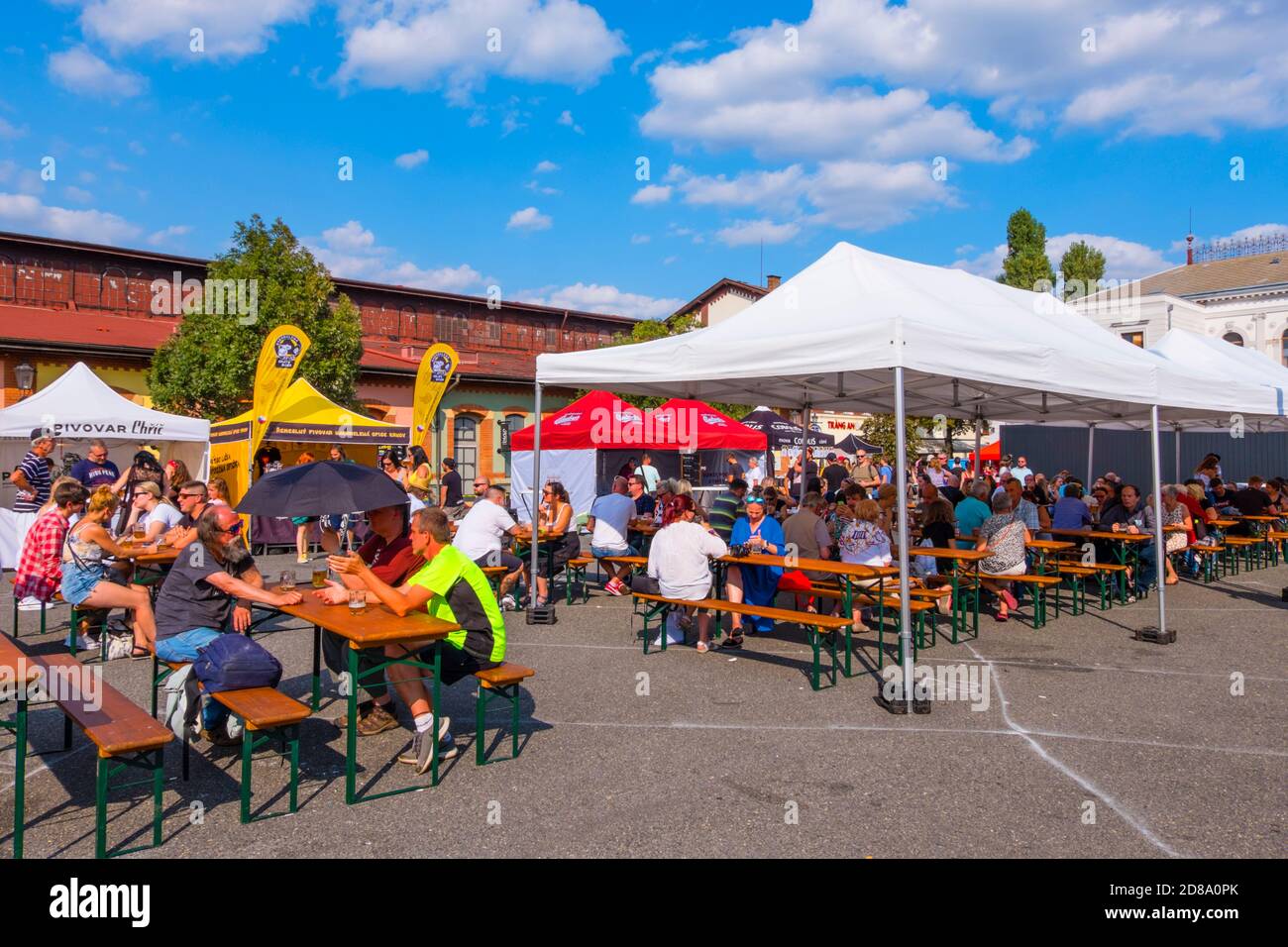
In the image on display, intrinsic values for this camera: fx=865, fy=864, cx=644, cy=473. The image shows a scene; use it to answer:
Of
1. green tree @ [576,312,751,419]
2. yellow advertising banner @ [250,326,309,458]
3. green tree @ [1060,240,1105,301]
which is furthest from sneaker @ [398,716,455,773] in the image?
green tree @ [1060,240,1105,301]

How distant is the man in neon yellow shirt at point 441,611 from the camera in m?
4.75

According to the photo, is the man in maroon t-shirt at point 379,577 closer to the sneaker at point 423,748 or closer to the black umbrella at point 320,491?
the black umbrella at point 320,491

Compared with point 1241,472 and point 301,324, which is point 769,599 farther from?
point 1241,472

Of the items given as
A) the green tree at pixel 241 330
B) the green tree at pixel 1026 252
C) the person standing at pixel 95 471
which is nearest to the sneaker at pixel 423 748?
the person standing at pixel 95 471

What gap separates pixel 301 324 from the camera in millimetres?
22938

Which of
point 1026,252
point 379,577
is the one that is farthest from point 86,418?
point 1026,252

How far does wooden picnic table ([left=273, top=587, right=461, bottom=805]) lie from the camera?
4.24m

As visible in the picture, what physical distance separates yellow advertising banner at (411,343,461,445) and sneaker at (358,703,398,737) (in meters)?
12.9

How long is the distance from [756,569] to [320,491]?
165 inches

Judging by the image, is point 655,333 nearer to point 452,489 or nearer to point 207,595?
point 452,489

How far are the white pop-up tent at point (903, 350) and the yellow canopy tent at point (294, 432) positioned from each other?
317 inches

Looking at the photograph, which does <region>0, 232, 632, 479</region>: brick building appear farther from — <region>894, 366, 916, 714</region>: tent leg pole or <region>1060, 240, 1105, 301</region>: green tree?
<region>1060, 240, 1105, 301</region>: green tree

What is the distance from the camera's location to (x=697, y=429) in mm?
17625
